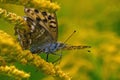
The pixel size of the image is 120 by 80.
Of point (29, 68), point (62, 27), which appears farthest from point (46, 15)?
point (62, 27)

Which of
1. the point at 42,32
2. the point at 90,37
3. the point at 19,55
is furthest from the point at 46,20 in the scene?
the point at 90,37

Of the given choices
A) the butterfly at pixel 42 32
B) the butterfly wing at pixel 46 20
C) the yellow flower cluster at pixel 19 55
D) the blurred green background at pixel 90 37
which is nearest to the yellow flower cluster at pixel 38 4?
the yellow flower cluster at pixel 19 55

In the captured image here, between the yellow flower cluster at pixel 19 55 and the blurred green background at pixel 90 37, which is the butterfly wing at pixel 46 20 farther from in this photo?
the blurred green background at pixel 90 37

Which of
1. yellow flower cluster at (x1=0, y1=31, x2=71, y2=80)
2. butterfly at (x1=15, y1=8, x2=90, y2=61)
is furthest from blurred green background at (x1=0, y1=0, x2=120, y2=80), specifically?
yellow flower cluster at (x1=0, y1=31, x2=71, y2=80)

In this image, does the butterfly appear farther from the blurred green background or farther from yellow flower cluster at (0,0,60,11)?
the blurred green background

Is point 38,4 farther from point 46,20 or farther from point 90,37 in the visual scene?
point 90,37

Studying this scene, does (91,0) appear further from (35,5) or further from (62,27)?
(35,5)
